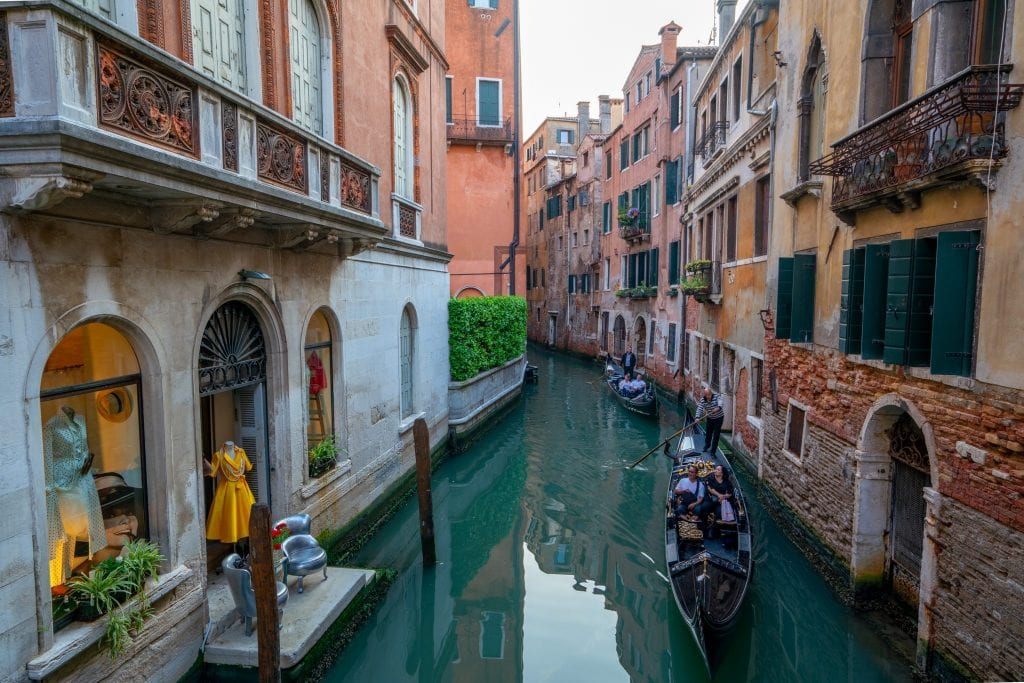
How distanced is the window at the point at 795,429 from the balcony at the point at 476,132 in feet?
40.3

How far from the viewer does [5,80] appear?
3.55 meters

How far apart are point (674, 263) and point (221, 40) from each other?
1695 cm

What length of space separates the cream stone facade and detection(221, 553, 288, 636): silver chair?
27 cm

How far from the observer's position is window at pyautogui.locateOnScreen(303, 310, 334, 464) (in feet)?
26.9

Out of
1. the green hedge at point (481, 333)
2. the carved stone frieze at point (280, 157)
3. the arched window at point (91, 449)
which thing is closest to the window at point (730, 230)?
the green hedge at point (481, 333)

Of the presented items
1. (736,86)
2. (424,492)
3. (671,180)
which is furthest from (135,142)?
(671,180)

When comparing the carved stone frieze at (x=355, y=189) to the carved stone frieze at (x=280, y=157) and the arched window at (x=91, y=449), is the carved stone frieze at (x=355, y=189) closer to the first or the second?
the carved stone frieze at (x=280, y=157)

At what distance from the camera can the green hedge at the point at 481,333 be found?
47.2ft

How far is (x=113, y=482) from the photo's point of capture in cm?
501

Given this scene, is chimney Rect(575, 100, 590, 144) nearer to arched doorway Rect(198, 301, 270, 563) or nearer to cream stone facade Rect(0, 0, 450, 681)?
cream stone facade Rect(0, 0, 450, 681)

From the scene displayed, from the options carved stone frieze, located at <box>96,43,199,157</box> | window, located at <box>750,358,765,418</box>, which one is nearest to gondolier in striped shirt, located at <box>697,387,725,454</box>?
window, located at <box>750,358,765,418</box>

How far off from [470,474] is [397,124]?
6793mm

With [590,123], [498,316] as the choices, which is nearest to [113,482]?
[498,316]

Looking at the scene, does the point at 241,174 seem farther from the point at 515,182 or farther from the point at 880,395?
the point at 515,182
